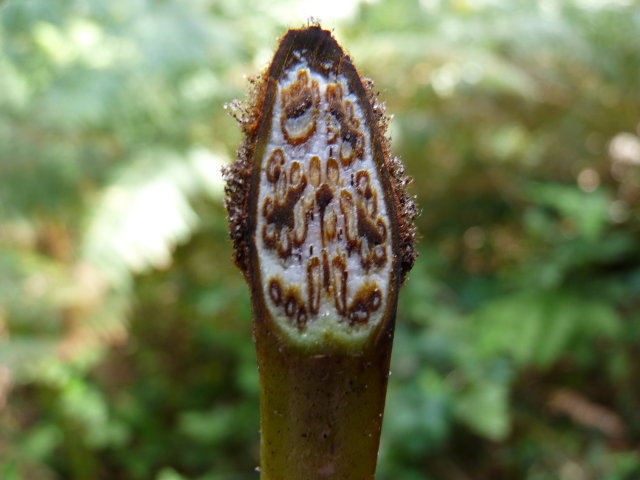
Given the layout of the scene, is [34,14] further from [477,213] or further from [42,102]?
[477,213]

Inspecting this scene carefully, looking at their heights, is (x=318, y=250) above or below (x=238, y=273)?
below

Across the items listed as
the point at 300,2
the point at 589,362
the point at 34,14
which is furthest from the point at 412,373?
the point at 34,14

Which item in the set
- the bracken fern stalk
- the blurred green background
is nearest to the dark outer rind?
the bracken fern stalk

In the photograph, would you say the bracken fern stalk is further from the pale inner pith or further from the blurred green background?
the blurred green background

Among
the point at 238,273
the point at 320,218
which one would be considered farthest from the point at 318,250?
the point at 238,273

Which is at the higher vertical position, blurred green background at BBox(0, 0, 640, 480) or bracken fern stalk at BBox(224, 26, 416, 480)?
blurred green background at BBox(0, 0, 640, 480)

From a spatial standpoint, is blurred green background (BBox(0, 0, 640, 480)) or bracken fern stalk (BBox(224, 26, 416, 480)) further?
blurred green background (BBox(0, 0, 640, 480))

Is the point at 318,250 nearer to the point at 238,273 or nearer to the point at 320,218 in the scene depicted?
the point at 320,218
